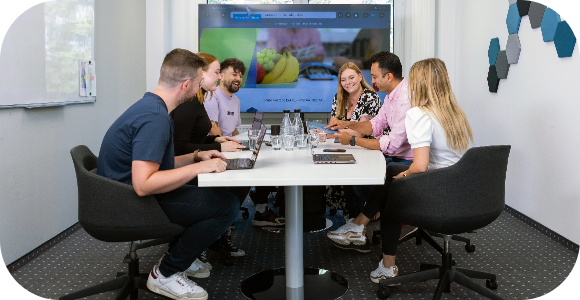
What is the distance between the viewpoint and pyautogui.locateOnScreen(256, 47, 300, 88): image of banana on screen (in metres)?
5.36

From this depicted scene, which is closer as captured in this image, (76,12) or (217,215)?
(217,215)

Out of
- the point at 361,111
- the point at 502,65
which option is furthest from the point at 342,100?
the point at 502,65

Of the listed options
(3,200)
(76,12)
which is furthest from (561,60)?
(3,200)

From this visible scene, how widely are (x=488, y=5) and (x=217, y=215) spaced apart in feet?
11.2

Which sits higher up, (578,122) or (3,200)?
(578,122)

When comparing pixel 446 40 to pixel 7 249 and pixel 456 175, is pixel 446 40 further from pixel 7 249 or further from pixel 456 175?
A: pixel 7 249

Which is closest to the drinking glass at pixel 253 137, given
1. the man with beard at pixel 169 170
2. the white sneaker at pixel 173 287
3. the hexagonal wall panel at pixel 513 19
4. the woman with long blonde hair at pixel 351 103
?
the man with beard at pixel 169 170

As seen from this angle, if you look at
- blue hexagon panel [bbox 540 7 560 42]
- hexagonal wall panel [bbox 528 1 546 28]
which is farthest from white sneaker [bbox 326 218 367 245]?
hexagonal wall panel [bbox 528 1 546 28]

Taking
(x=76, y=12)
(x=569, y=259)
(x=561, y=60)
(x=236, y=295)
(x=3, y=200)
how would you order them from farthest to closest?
(x=76, y=12)
(x=561, y=60)
(x=569, y=259)
(x=3, y=200)
(x=236, y=295)

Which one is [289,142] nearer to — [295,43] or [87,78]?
[87,78]

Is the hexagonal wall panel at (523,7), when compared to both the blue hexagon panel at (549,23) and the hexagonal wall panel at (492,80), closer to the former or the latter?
the blue hexagon panel at (549,23)

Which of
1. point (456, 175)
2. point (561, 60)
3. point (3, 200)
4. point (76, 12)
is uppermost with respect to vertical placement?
point (76, 12)

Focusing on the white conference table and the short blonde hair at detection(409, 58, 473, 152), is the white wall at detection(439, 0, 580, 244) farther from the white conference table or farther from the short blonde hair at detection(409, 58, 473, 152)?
the white conference table

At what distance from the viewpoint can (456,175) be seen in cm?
208
